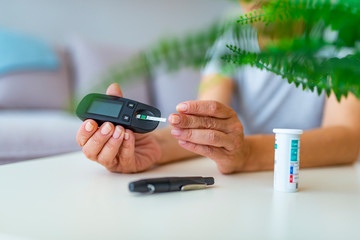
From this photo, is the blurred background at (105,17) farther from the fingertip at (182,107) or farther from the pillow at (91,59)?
the fingertip at (182,107)

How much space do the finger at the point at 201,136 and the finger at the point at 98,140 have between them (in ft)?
0.37

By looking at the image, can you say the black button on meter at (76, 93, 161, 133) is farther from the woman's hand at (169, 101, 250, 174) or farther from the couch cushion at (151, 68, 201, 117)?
the couch cushion at (151, 68, 201, 117)

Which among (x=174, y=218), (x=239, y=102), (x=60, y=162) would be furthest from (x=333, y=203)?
(x=239, y=102)

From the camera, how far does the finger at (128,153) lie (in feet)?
2.10

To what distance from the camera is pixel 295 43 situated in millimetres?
273

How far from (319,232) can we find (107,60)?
2205 mm

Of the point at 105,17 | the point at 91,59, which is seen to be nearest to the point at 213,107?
the point at 91,59

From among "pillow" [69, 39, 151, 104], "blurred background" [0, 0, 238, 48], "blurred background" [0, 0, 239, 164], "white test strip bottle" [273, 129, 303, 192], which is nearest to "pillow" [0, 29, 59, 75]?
"blurred background" [0, 0, 239, 164]

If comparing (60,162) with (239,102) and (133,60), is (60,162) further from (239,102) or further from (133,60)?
(239,102)

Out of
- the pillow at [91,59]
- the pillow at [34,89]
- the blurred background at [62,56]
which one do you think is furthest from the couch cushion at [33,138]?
the pillow at [91,59]

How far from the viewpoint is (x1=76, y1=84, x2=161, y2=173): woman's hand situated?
620mm

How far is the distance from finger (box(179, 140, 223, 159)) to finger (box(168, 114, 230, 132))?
4cm

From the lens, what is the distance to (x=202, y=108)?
0.59 m

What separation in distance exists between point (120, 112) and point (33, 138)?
0.91 metres
